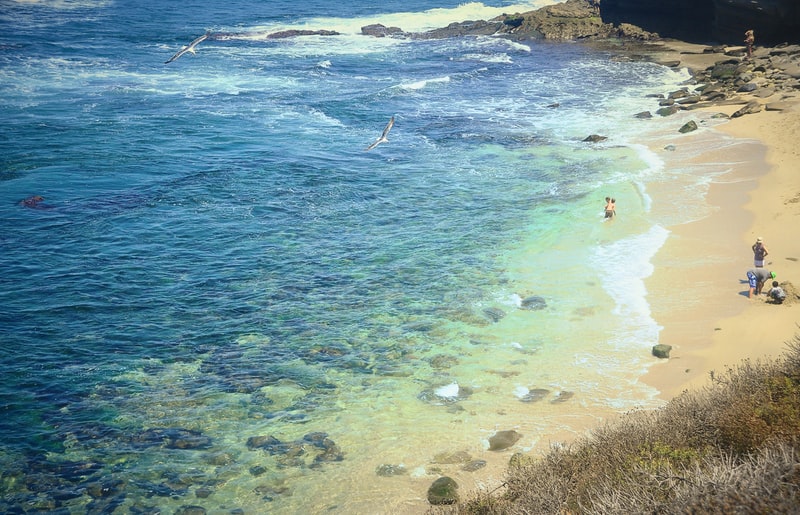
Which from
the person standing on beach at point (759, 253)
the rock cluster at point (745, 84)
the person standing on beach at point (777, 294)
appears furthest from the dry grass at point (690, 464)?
the rock cluster at point (745, 84)

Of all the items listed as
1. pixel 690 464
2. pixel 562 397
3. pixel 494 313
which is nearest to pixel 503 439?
pixel 562 397

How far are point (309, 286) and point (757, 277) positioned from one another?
11273mm

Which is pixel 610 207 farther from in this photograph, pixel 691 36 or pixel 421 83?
pixel 691 36

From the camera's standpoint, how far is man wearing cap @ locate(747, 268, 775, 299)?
16.1 m

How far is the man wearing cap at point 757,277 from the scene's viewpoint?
16.1m

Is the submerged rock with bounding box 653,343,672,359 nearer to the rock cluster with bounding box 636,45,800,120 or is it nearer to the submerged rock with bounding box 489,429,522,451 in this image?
the submerged rock with bounding box 489,429,522,451

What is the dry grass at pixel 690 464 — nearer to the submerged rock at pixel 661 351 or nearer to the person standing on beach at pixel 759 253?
the submerged rock at pixel 661 351

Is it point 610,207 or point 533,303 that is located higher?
point 610,207

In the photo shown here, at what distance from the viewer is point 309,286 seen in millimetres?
19469

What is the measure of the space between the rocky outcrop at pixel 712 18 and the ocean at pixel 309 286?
545 cm

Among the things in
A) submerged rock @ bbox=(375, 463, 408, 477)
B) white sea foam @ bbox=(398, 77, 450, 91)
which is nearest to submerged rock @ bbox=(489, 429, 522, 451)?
submerged rock @ bbox=(375, 463, 408, 477)

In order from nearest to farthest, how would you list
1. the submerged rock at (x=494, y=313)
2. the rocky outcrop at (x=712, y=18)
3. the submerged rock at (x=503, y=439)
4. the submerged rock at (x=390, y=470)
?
1. the submerged rock at (x=390, y=470)
2. the submerged rock at (x=503, y=439)
3. the submerged rock at (x=494, y=313)
4. the rocky outcrop at (x=712, y=18)

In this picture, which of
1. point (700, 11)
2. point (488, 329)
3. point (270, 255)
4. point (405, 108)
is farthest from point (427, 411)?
point (700, 11)

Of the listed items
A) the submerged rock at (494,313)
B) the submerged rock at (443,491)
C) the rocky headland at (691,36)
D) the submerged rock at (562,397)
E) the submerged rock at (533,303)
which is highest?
the rocky headland at (691,36)
